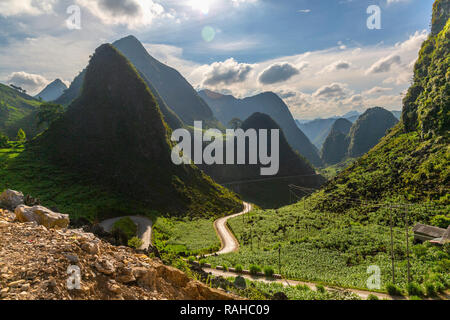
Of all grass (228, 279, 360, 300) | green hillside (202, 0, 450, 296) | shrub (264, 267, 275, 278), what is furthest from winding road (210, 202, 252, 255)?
grass (228, 279, 360, 300)

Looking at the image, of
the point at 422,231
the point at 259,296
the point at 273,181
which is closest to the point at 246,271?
the point at 259,296

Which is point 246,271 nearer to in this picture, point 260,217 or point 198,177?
point 260,217

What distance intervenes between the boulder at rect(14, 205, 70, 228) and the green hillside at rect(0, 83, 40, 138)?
151m

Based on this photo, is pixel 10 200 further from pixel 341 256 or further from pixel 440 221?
pixel 440 221

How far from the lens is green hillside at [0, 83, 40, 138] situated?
134250 millimetres

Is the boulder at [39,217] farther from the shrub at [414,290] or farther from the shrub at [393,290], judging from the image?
the shrub at [414,290]

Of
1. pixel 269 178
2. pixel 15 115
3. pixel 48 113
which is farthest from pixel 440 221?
pixel 15 115

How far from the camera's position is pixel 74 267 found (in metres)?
7.66

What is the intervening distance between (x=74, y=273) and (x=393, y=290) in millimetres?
21276

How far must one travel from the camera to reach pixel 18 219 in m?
12.6

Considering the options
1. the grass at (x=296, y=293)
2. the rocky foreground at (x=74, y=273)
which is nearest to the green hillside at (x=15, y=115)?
the rocky foreground at (x=74, y=273)

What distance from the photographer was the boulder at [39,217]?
12.6 m

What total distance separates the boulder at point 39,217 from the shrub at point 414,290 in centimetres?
2480

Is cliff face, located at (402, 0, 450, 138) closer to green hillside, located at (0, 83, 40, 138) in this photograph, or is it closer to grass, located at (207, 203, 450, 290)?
grass, located at (207, 203, 450, 290)
